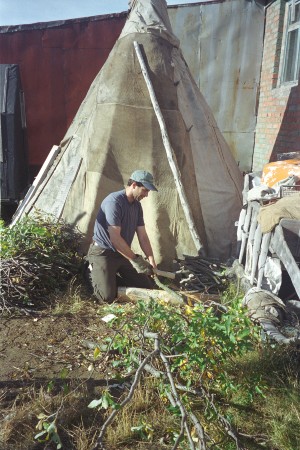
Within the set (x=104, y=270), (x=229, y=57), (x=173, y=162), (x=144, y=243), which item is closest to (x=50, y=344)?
(x=104, y=270)

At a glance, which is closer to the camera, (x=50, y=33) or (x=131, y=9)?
(x=131, y=9)

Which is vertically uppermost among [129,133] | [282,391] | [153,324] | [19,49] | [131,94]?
[19,49]

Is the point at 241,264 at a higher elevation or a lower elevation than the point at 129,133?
lower

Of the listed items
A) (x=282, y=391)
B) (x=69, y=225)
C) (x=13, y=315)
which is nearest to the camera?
(x=282, y=391)

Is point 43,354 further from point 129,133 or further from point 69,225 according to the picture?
point 129,133

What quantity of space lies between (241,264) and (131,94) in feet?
8.71

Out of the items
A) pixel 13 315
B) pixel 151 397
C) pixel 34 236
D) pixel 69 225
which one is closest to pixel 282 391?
pixel 151 397

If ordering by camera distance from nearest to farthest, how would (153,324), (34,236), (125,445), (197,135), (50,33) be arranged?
(125,445) < (153,324) < (34,236) < (197,135) < (50,33)

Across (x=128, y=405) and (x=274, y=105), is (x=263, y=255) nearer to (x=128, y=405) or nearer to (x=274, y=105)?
(x=128, y=405)

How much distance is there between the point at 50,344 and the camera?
3486mm

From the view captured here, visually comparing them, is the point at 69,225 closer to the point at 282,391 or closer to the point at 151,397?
the point at 151,397

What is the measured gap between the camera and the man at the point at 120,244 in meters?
4.09

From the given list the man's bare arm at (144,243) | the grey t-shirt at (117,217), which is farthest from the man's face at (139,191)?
the man's bare arm at (144,243)

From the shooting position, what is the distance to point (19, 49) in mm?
7703
